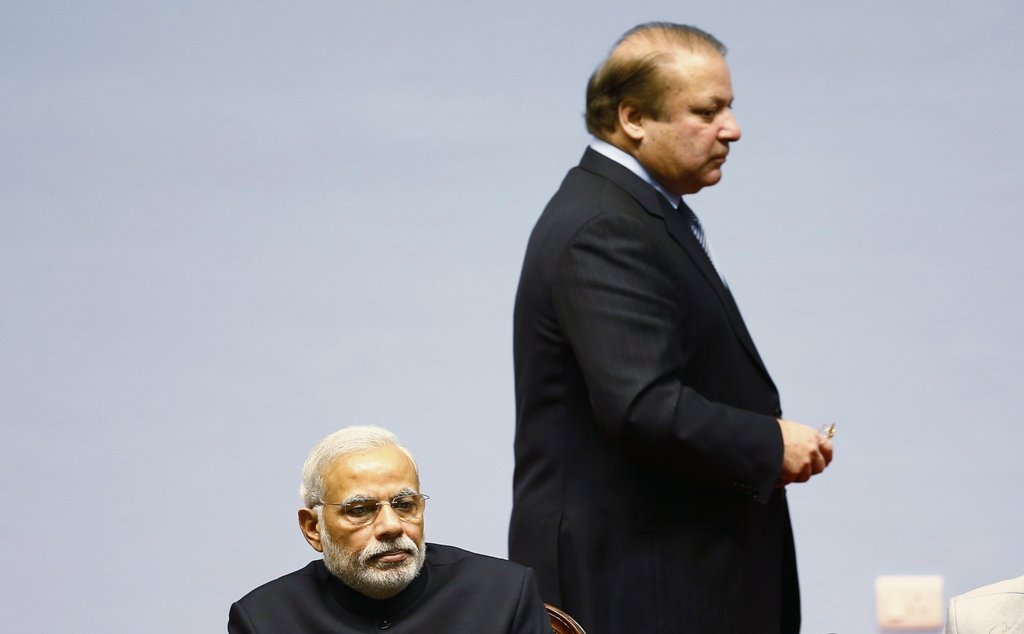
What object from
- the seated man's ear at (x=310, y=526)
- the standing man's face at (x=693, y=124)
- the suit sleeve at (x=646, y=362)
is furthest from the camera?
the seated man's ear at (x=310, y=526)

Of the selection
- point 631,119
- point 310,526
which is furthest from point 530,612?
point 631,119

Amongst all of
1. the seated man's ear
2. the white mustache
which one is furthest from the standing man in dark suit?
the seated man's ear

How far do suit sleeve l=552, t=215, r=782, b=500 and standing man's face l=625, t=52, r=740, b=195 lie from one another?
12 cm

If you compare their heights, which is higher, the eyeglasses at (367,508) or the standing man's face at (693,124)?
the standing man's face at (693,124)

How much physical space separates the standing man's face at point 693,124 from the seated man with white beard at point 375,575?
533mm

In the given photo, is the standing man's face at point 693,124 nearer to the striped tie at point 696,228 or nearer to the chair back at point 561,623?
the striped tie at point 696,228

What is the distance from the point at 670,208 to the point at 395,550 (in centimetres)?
58

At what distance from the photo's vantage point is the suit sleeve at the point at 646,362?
1.88 metres

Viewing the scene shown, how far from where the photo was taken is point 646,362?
1.90 m

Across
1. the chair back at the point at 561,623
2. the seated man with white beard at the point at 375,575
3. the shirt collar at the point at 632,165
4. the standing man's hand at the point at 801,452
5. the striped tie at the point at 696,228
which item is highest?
the shirt collar at the point at 632,165

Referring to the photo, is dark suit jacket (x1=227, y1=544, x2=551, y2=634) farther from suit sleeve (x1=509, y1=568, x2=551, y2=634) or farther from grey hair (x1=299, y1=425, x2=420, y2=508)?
grey hair (x1=299, y1=425, x2=420, y2=508)

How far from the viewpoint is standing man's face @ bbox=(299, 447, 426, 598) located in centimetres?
208

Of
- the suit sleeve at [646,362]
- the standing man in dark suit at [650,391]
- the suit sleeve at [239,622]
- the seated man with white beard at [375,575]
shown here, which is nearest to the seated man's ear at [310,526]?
the seated man with white beard at [375,575]

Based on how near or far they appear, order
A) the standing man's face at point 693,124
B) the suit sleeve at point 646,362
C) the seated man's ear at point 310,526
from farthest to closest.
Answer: the seated man's ear at point 310,526, the standing man's face at point 693,124, the suit sleeve at point 646,362
